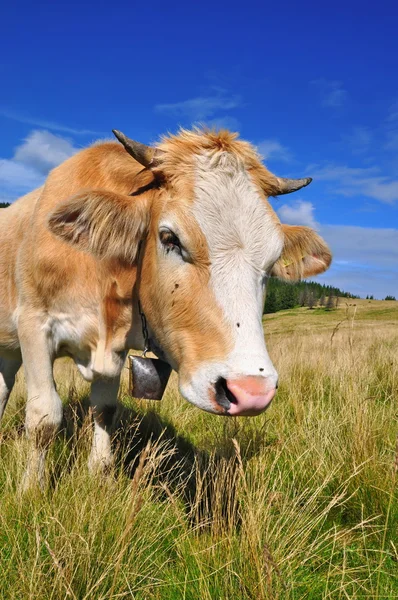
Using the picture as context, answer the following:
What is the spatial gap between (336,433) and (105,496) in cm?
207

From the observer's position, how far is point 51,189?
4398 mm

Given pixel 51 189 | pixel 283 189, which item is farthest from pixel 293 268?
pixel 51 189

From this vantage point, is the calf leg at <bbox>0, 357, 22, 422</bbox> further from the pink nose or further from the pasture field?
the pink nose

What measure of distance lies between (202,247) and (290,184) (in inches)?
54.7

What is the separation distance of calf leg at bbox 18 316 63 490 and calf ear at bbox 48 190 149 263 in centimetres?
99

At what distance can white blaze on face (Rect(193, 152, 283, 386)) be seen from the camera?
8.92ft

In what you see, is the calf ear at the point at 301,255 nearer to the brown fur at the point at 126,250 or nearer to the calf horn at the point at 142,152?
the brown fur at the point at 126,250

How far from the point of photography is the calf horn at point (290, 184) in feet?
12.8

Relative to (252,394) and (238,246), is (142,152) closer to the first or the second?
(238,246)

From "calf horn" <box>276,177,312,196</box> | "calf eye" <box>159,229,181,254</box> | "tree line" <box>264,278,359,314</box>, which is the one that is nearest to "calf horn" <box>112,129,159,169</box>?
"calf eye" <box>159,229,181,254</box>

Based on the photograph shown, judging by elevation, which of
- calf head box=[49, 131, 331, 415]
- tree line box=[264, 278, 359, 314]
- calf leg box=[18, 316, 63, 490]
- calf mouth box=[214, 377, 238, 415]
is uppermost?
tree line box=[264, 278, 359, 314]

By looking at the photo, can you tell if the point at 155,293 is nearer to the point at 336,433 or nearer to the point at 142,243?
the point at 142,243

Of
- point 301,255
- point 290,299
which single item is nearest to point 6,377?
point 301,255

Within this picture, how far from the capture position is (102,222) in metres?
3.43
